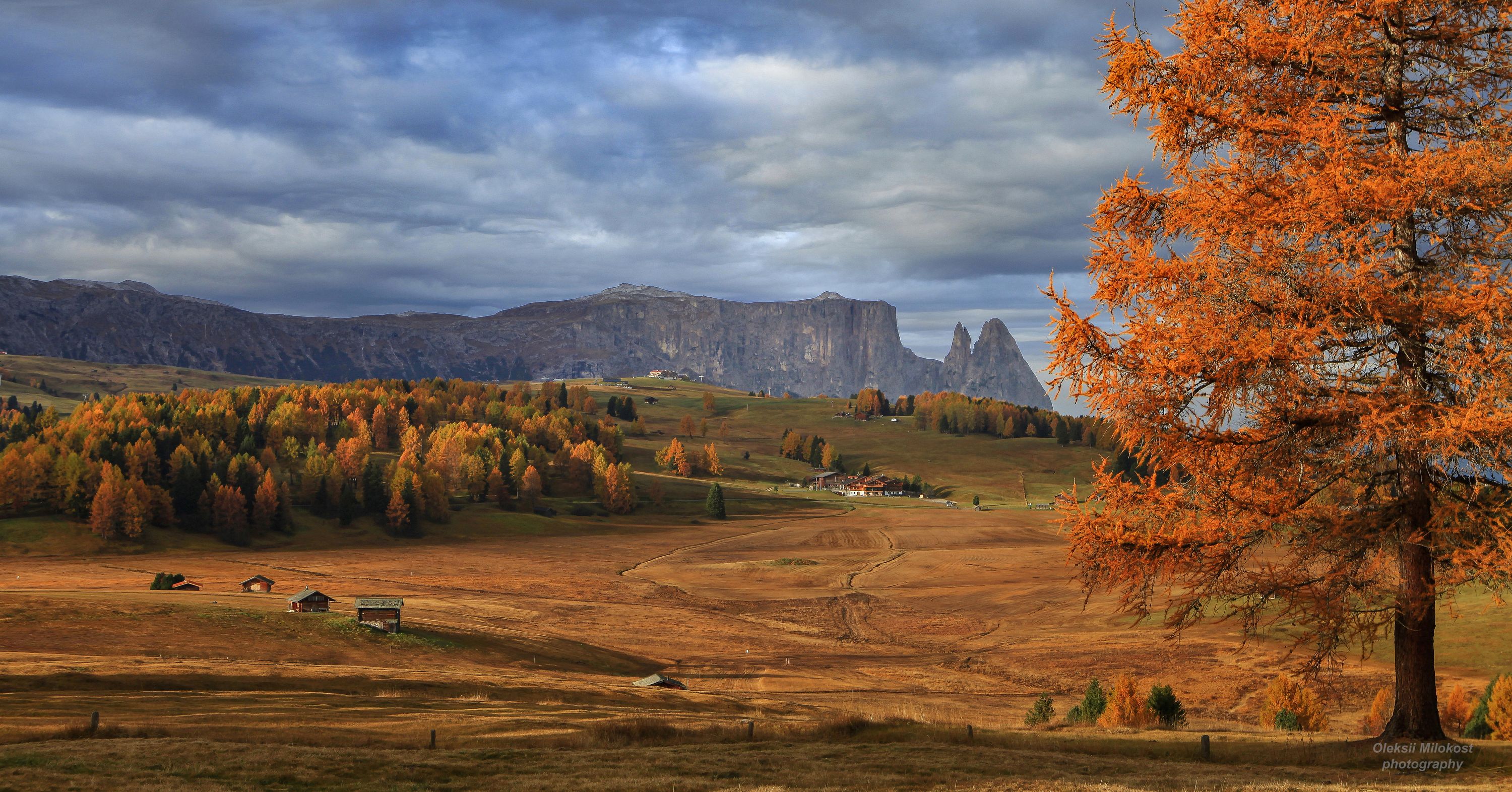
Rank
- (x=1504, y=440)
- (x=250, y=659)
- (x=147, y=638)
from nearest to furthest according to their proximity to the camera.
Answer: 1. (x=1504, y=440)
2. (x=250, y=659)
3. (x=147, y=638)

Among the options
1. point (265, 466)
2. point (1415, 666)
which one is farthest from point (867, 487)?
point (1415, 666)

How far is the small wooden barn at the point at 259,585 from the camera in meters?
79.0

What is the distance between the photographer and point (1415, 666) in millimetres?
15570

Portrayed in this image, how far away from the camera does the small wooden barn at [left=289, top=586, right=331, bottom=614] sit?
5838 centimetres

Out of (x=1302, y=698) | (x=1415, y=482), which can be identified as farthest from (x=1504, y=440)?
(x=1302, y=698)

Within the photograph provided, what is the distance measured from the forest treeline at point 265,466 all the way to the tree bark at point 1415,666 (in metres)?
129

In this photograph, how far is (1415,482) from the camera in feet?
48.4

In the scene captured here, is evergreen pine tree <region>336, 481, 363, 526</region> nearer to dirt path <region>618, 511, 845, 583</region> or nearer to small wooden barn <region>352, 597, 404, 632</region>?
dirt path <region>618, 511, 845, 583</region>

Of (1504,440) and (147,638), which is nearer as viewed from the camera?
(1504,440)

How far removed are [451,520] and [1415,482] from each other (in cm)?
13583

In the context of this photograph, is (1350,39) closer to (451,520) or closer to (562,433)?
(451,520)

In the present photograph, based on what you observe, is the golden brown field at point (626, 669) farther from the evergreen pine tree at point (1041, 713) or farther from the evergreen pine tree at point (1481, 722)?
the evergreen pine tree at point (1481, 722)

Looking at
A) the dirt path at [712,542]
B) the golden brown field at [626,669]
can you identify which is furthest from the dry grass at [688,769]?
the dirt path at [712,542]

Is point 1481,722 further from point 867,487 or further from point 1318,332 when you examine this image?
point 867,487
